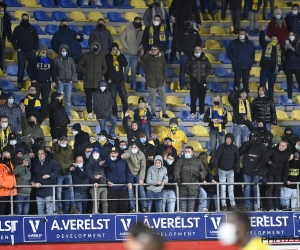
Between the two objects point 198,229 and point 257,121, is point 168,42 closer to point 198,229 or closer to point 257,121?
point 257,121

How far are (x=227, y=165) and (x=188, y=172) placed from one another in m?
0.85

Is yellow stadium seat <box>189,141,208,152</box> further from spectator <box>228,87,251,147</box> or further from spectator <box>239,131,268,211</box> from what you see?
spectator <box>239,131,268,211</box>

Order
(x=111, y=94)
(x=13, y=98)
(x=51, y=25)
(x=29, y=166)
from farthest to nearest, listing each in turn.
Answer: (x=51, y=25)
(x=111, y=94)
(x=13, y=98)
(x=29, y=166)

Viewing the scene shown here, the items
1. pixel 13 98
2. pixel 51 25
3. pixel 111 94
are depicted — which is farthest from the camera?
pixel 51 25

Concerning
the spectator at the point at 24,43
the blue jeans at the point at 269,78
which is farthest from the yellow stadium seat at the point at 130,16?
the blue jeans at the point at 269,78

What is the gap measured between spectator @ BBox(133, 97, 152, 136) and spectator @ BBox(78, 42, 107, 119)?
137 cm

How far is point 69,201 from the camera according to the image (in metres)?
19.3

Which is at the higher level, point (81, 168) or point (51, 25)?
point (51, 25)

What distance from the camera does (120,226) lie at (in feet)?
63.7

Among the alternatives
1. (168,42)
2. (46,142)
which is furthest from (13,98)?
(168,42)

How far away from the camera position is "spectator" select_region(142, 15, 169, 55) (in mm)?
23109

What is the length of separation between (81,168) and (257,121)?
484 centimetres

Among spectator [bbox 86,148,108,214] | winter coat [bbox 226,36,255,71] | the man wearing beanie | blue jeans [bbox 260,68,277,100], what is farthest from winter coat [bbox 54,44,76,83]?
blue jeans [bbox 260,68,277,100]

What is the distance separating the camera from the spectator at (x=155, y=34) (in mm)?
23109
